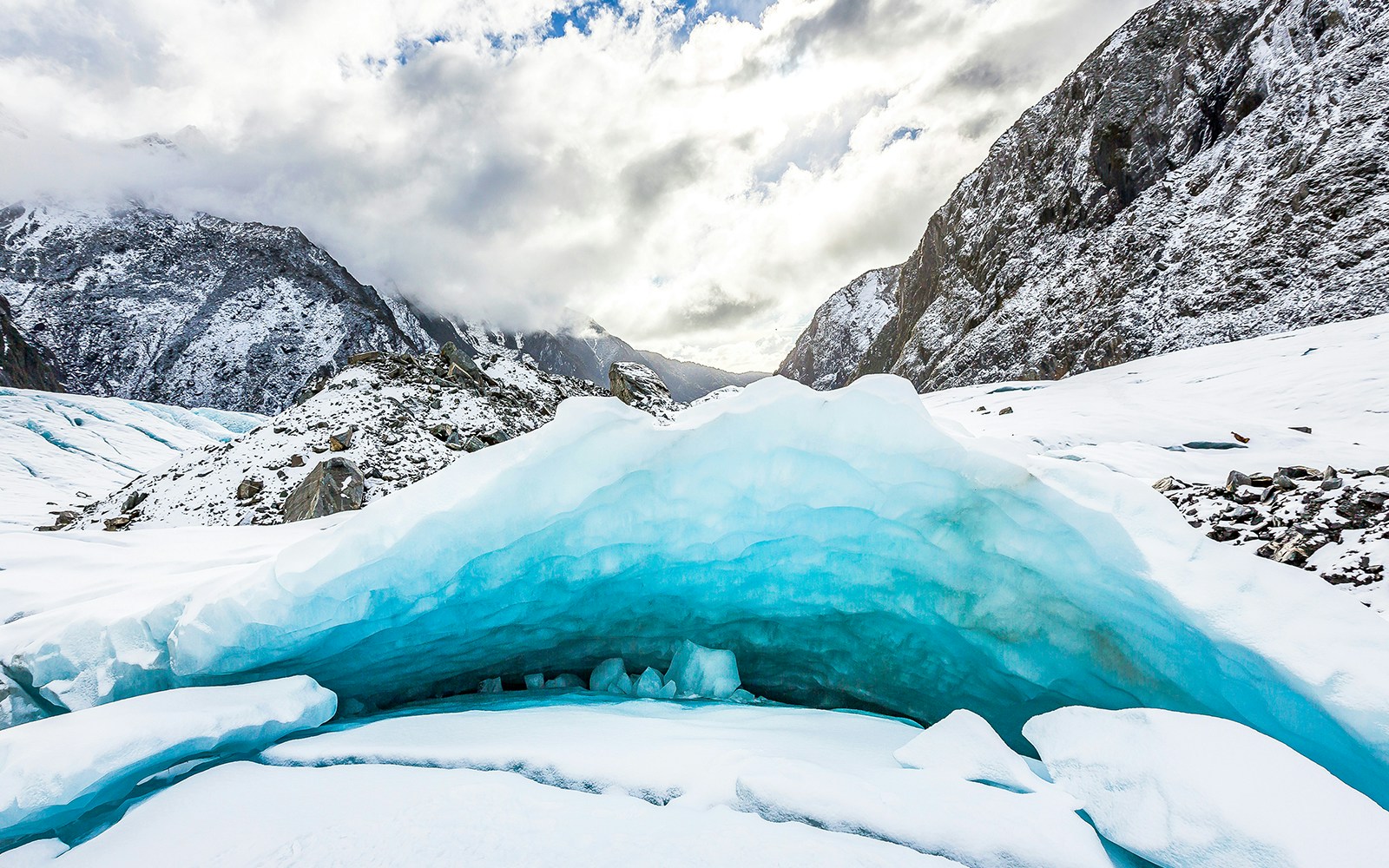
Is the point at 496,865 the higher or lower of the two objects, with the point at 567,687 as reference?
higher

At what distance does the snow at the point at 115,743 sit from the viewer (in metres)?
1.87

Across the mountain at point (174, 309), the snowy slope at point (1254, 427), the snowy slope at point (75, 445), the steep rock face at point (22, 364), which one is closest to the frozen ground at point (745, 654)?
the snowy slope at point (1254, 427)

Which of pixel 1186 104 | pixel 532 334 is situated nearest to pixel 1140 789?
pixel 1186 104

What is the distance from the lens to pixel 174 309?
51.8m

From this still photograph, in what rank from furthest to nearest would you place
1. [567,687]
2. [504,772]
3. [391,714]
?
[567,687]
[391,714]
[504,772]

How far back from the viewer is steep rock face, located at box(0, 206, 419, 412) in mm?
48688

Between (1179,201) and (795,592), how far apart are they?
4093 cm

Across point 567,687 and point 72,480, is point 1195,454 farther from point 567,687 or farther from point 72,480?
point 72,480

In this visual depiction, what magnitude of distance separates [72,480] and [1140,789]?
2456 centimetres

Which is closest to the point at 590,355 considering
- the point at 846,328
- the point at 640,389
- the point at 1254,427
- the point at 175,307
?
the point at 846,328

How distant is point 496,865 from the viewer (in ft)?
5.31

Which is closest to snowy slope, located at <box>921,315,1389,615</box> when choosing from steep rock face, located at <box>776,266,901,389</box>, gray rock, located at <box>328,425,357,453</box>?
gray rock, located at <box>328,425,357,453</box>

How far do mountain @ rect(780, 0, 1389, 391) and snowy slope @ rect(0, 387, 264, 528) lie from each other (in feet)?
126

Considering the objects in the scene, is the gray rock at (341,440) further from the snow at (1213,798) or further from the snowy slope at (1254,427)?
the snow at (1213,798)
